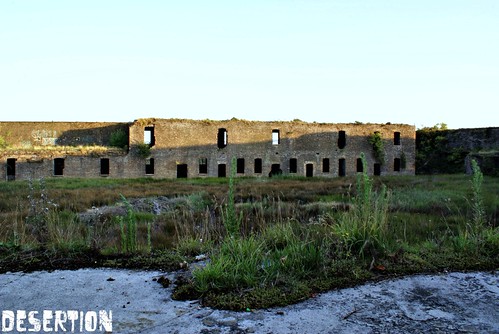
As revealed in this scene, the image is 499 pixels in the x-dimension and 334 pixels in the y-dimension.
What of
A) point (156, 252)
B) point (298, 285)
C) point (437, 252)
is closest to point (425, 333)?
point (298, 285)

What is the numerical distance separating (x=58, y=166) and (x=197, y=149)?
11.7 m

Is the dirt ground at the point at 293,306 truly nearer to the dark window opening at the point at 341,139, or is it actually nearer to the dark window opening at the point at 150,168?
the dark window opening at the point at 150,168

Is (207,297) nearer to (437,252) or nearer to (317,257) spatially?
(317,257)

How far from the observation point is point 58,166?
30016mm

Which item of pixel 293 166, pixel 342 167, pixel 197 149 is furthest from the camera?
pixel 342 167

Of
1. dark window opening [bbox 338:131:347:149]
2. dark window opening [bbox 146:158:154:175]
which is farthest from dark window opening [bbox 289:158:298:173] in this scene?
dark window opening [bbox 146:158:154:175]

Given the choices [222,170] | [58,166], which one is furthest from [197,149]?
[58,166]

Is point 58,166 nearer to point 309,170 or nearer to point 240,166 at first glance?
point 240,166

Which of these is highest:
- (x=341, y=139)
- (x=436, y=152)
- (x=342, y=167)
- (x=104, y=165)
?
(x=341, y=139)

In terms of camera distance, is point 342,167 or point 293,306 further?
point 342,167

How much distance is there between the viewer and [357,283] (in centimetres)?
384

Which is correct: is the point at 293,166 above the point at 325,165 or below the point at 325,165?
below

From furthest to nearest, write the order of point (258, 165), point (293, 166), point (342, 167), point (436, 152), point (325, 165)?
point (436, 152), point (342, 167), point (325, 165), point (293, 166), point (258, 165)

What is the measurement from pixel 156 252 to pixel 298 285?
2306 mm
